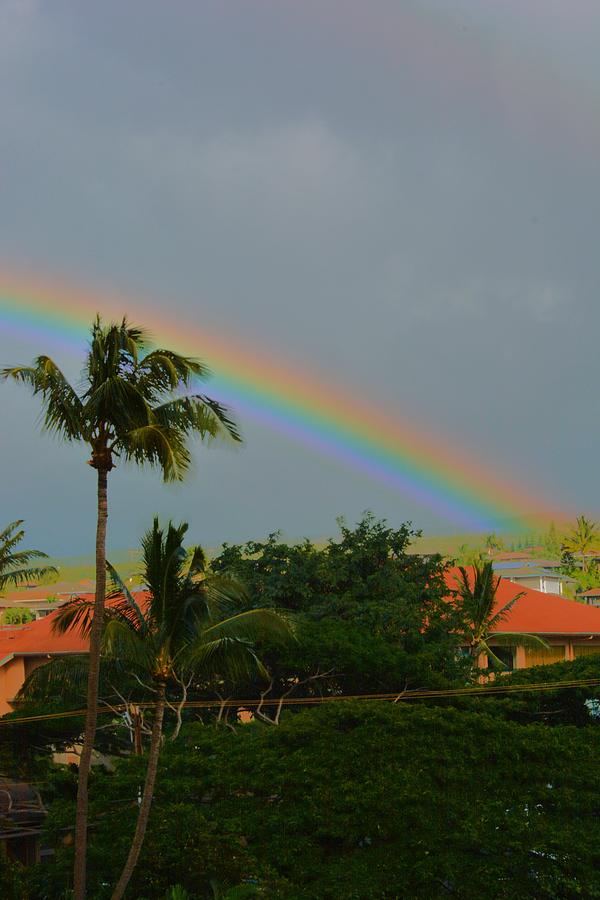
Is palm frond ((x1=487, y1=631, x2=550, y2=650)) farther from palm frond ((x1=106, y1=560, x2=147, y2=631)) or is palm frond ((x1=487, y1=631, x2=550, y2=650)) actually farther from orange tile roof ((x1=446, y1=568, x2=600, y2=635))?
palm frond ((x1=106, y1=560, x2=147, y2=631))

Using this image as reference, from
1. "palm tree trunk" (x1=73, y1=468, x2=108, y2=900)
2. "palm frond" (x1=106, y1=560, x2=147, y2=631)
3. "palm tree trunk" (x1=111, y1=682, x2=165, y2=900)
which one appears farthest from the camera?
"palm frond" (x1=106, y1=560, x2=147, y2=631)

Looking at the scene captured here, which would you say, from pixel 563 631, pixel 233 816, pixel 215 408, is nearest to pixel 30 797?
pixel 233 816

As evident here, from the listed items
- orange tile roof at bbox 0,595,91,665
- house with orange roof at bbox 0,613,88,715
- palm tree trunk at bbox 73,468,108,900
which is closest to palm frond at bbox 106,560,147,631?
palm tree trunk at bbox 73,468,108,900

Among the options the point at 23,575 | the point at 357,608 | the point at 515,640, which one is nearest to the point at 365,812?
the point at 357,608

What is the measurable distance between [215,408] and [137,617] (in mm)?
4322

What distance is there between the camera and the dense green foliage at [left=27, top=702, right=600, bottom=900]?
1962 cm

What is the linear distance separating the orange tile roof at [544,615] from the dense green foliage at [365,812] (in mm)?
20864

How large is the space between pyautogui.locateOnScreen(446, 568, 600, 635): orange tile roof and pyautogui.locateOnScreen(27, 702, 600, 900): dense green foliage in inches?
821

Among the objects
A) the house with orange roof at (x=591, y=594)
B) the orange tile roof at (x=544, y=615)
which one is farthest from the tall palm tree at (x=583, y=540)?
the orange tile roof at (x=544, y=615)

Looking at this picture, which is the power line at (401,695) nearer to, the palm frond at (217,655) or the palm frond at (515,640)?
the palm frond at (515,640)

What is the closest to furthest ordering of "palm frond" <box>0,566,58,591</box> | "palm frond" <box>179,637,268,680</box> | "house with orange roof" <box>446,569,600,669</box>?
1. "palm frond" <box>179,637,268,680</box>
2. "palm frond" <box>0,566,58,591</box>
3. "house with orange roof" <box>446,569,600,669</box>

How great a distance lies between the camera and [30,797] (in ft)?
86.9

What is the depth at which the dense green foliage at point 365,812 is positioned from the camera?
19.6 meters

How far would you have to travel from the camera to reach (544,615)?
49000mm
